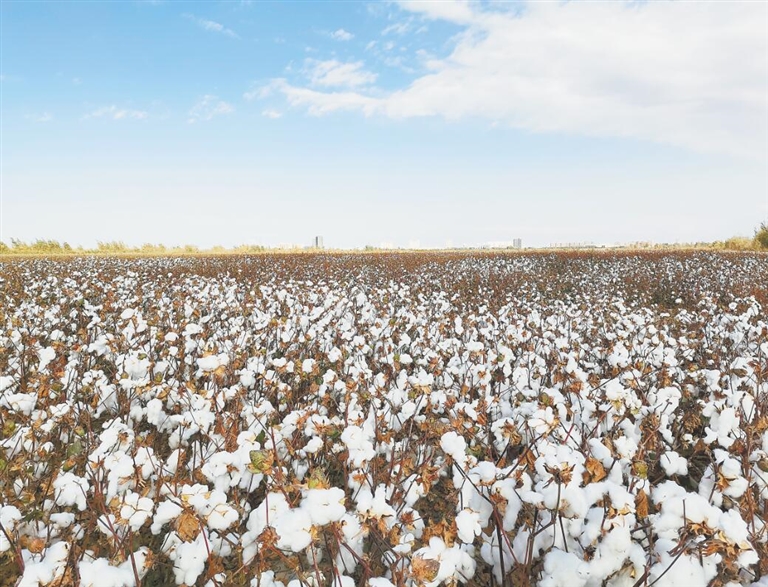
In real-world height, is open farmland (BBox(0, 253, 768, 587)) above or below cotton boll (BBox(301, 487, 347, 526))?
below

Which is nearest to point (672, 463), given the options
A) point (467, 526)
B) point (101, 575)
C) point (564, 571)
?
point (564, 571)

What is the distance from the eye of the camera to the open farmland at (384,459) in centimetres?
162

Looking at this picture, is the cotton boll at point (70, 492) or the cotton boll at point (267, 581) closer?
the cotton boll at point (267, 581)

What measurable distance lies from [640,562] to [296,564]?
3.90 feet

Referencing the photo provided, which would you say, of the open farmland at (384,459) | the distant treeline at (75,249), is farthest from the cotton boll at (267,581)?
the distant treeline at (75,249)

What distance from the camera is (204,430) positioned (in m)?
2.77

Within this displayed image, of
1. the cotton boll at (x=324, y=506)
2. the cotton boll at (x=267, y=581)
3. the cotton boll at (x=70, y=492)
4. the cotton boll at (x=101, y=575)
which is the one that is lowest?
the cotton boll at (x=267, y=581)

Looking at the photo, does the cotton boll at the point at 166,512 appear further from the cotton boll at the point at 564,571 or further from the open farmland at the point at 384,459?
the cotton boll at the point at 564,571

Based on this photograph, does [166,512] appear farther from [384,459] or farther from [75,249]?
[75,249]

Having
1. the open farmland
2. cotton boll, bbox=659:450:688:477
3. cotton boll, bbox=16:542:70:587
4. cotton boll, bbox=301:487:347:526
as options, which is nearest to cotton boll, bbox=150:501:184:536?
the open farmland

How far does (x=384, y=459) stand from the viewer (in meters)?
3.12

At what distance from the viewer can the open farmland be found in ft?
5.31

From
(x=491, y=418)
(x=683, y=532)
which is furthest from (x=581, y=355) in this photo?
(x=683, y=532)

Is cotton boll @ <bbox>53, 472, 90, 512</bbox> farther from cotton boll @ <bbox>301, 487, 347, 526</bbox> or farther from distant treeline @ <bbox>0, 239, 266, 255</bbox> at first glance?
distant treeline @ <bbox>0, 239, 266, 255</bbox>
